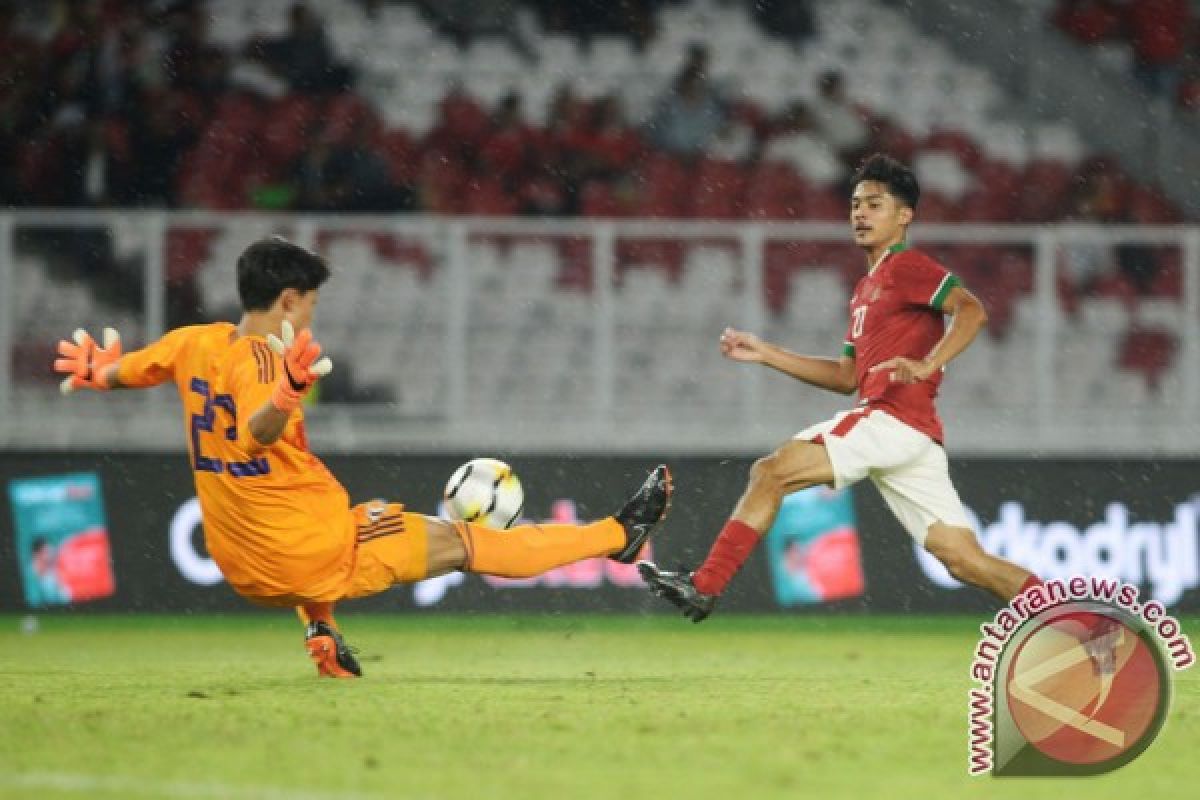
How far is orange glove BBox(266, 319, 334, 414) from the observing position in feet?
24.2

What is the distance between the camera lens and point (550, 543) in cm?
851

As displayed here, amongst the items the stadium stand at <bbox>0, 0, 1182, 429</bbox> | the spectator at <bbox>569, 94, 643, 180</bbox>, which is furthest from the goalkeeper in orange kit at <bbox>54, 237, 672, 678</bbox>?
the spectator at <bbox>569, 94, 643, 180</bbox>

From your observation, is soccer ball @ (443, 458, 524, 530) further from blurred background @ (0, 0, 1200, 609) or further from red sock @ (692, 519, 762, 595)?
blurred background @ (0, 0, 1200, 609)

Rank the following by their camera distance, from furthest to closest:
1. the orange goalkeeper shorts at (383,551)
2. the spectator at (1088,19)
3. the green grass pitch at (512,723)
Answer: the spectator at (1088,19) → the orange goalkeeper shorts at (383,551) → the green grass pitch at (512,723)

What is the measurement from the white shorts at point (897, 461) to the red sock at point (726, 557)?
15.8 inches

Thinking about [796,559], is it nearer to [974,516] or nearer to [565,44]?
[974,516]

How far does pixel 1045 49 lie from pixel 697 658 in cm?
965

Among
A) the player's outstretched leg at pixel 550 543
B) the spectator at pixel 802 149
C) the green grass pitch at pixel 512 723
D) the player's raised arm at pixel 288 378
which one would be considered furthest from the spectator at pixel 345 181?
the player's raised arm at pixel 288 378

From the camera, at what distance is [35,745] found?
6.51 meters

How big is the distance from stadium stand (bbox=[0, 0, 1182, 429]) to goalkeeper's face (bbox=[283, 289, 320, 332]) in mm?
4598

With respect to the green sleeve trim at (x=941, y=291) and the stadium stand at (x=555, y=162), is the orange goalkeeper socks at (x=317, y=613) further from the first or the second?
the stadium stand at (x=555, y=162)

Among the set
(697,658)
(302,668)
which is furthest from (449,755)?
(697,658)

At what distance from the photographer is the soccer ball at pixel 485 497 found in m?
8.98

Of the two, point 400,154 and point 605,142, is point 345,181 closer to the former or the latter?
point 400,154
